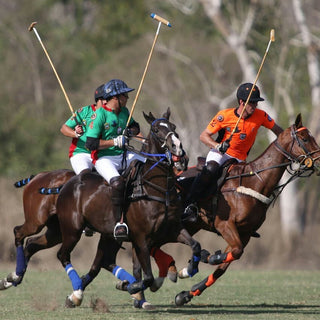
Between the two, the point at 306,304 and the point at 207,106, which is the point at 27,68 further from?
the point at 306,304

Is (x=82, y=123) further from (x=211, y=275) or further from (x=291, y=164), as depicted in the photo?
(x=291, y=164)

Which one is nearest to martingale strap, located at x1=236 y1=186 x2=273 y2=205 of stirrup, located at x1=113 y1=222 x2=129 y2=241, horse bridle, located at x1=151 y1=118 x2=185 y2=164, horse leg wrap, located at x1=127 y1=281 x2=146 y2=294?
horse bridle, located at x1=151 y1=118 x2=185 y2=164

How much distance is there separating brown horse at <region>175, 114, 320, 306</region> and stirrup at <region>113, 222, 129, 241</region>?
Answer: 122cm

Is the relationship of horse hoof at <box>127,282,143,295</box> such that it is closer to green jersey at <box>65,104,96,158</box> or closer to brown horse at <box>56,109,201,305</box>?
brown horse at <box>56,109,201,305</box>

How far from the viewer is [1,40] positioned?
38812 millimetres

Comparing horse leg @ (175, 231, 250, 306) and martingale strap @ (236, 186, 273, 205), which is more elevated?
martingale strap @ (236, 186, 273, 205)

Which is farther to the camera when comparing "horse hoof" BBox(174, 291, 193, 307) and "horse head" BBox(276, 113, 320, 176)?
"horse hoof" BBox(174, 291, 193, 307)

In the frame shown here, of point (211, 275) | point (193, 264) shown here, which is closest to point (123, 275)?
point (193, 264)

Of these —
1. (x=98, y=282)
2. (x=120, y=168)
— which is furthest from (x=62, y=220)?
(x=98, y=282)

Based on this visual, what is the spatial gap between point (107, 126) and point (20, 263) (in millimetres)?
2374

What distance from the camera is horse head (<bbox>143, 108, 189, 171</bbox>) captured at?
945cm

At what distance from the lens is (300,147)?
10609 millimetres

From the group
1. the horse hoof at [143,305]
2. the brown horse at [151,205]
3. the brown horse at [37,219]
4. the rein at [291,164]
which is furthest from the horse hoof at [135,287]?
the brown horse at [37,219]

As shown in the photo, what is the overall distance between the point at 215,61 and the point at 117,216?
77.7ft
